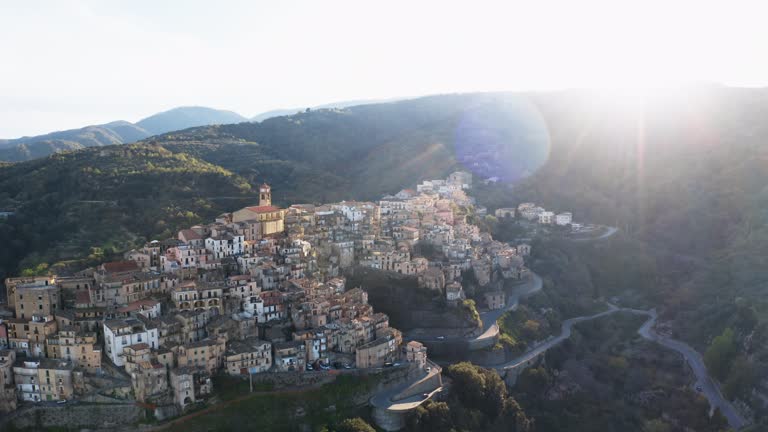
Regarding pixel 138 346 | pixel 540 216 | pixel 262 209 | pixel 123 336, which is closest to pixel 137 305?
pixel 123 336

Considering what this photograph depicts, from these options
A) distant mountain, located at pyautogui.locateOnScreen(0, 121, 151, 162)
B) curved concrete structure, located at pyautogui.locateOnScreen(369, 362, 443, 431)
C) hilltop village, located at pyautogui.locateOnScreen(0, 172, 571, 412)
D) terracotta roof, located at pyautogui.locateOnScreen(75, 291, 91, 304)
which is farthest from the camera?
distant mountain, located at pyautogui.locateOnScreen(0, 121, 151, 162)

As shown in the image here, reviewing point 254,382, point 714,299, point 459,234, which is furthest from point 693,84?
point 254,382

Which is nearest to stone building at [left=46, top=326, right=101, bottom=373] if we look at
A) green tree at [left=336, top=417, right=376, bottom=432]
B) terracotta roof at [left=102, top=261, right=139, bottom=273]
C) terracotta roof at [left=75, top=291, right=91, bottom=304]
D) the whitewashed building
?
the whitewashed building

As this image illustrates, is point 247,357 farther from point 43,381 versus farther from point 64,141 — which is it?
point 64,141

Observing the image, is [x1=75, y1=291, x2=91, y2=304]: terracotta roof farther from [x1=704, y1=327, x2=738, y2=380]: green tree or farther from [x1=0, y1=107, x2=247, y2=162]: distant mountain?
[x1=0, y1=107, x2=247, y2=162]: distant mountain

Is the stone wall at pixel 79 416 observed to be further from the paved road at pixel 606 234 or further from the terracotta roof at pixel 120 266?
the paved road at pixel 606 234

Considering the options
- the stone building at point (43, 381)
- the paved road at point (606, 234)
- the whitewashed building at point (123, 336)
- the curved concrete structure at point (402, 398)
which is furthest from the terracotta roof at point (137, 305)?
the paved road at point (606, 234)

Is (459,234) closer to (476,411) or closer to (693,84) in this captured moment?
(476,411)
